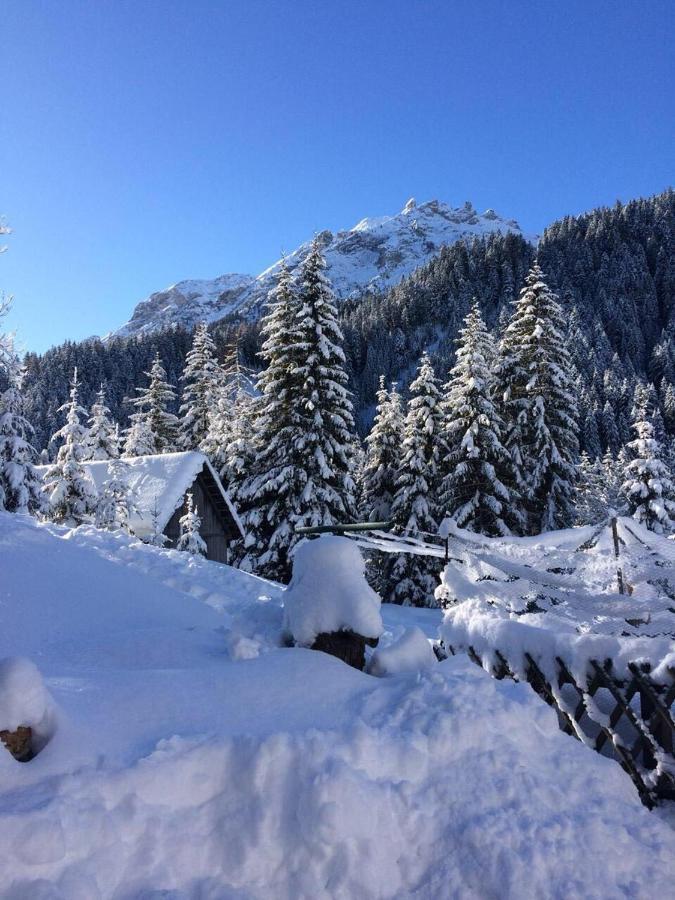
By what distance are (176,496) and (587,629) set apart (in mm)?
16009

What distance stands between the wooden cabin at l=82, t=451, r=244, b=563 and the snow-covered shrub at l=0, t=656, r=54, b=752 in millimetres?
15850

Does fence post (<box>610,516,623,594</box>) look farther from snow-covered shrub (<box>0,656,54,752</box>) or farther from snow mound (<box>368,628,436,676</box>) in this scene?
snow-covered shrub (<box>0,656,54,752</box>)

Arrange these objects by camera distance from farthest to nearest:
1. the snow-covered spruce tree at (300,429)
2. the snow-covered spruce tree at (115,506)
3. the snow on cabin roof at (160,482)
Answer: the snow-covered spruce tree at (300,429)
the snow on cabin roof at (160,482)
the snow-covered spruce tree at (115,506)

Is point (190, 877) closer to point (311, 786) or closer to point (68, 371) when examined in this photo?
point (311, 786)

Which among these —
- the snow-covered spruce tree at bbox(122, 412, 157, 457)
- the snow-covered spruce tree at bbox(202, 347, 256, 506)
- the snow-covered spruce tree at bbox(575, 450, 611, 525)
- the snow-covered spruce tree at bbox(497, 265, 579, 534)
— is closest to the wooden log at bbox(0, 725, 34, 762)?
the snow-covered spruce tree at bbox(202, 347, 256, 506)

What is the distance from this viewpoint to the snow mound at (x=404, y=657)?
4.46 metres

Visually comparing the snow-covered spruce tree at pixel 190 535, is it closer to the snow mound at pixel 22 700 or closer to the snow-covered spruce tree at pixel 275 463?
the snow-covered spruce tree at pixel 275 463

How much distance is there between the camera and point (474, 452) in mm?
21297

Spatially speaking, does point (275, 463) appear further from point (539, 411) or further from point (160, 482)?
point (539, 411)

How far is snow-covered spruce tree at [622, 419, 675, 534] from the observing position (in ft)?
77.8

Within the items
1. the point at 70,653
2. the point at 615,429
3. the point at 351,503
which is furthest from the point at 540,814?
the point at 615,429

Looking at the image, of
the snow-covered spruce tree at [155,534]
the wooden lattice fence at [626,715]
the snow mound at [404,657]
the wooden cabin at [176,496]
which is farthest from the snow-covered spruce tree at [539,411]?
the snow mound at [404,657]

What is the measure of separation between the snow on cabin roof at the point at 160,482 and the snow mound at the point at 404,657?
14.9 m

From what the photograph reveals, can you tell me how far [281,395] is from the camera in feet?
67.0
